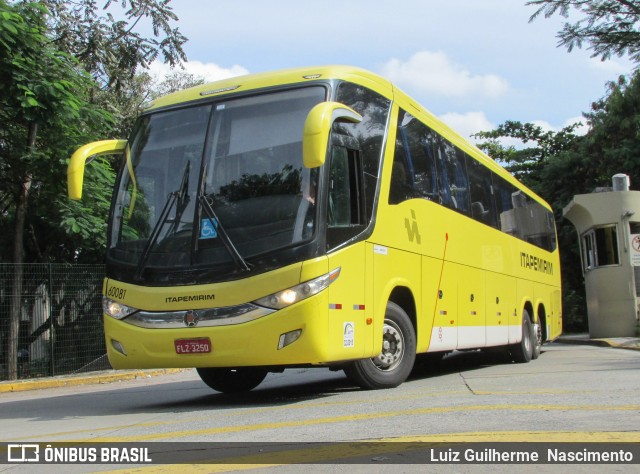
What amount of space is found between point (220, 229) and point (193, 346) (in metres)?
1.25

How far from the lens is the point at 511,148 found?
38.1m

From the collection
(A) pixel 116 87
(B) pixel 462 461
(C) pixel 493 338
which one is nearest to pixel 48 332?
(A) pixel 116 87

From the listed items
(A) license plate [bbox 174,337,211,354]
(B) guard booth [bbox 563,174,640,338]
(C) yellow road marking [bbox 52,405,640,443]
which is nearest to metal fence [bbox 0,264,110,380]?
(A) license plate [bbox 174,337,211,354]

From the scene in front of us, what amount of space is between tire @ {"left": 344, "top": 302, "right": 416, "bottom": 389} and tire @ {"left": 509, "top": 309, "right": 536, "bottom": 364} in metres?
6.32

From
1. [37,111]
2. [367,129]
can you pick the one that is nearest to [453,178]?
[367,129]

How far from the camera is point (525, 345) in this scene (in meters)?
14.8

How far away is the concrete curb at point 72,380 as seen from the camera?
13.8 m

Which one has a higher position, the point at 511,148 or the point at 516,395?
the point at 511,148

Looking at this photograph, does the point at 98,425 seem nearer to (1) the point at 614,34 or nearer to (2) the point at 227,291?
(2) the point at 227,291

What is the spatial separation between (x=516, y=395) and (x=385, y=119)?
3582mm

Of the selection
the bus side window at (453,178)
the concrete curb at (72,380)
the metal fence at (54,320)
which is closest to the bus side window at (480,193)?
the bus side window at (453,178)

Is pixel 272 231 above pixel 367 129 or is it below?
below

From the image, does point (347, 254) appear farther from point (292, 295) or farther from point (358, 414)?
point (358, 414)

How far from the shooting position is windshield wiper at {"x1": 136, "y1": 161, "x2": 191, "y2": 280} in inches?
308
